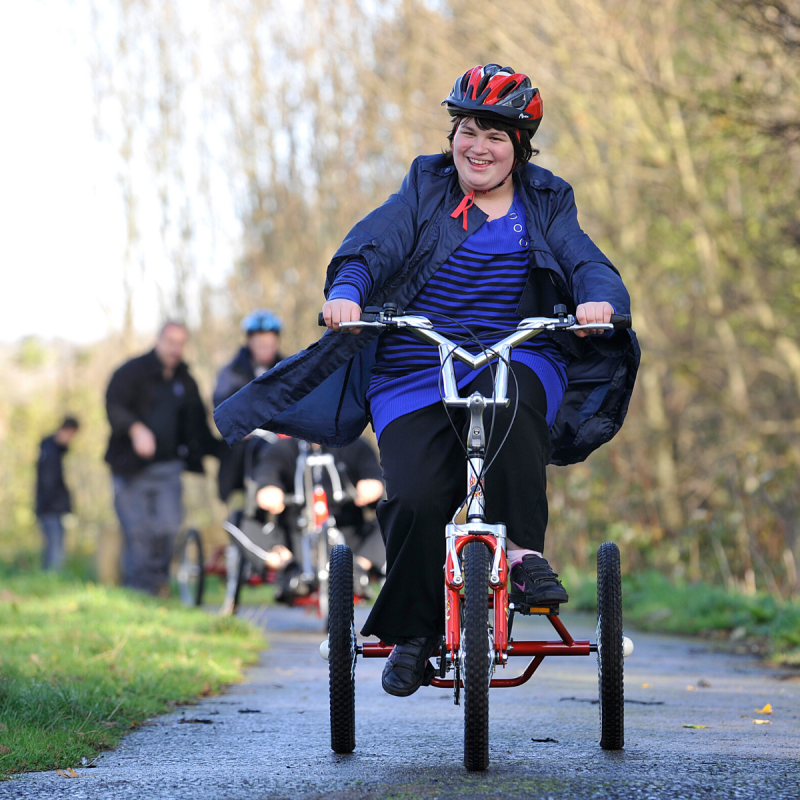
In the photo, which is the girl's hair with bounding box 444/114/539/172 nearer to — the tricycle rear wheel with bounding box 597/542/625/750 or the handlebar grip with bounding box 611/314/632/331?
the handlebar grip with bounding box 611/314/632/331

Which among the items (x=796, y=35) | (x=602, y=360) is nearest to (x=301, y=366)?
(x=602, y=360)

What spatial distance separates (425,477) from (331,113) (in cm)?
1482

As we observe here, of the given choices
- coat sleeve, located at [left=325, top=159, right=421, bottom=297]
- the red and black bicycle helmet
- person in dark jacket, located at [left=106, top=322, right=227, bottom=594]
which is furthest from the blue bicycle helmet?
the red and black bicycle helmet

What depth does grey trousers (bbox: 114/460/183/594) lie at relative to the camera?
32.7ft

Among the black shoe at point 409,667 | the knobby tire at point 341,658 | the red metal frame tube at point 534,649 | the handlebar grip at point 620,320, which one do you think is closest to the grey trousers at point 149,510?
the knobby tire at point 341,658

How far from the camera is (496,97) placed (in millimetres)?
3775

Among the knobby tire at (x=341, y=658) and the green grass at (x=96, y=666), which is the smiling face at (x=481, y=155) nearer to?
the knobby tire at (x=341, y=658)

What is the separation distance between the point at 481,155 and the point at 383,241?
17.4 inches

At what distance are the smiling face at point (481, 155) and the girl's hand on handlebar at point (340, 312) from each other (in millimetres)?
676

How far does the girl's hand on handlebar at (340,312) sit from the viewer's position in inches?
139

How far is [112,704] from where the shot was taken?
→ 14.4 ft

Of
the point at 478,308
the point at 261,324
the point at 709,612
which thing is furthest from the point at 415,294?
the point at 709,612

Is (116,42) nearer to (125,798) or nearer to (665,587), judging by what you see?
(665,587)

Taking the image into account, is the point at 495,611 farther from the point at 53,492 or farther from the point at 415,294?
the point at 53,492
